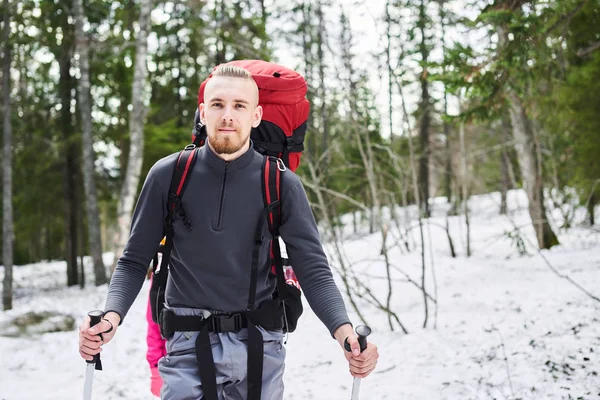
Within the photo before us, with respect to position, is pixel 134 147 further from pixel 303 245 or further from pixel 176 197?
pixel 303 245

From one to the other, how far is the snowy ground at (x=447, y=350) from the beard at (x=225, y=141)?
359cm

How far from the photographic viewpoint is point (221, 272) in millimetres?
2076

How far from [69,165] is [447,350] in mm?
15410

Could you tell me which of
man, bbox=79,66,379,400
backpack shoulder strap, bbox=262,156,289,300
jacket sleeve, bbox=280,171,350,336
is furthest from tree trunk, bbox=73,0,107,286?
jacket sleeve, bbox=280,171,350,336

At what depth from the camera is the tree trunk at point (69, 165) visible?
16875 millimetres

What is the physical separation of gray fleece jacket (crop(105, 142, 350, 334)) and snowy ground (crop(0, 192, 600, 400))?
3.20m

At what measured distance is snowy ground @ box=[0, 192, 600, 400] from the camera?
486 centimetres

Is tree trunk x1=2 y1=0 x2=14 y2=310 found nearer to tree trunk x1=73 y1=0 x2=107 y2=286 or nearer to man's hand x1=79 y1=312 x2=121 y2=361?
tree trunk x1=73 y1=0 x2=107 y2=286

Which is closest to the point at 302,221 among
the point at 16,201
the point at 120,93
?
the point at 120,93

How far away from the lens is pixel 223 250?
2.07 meters

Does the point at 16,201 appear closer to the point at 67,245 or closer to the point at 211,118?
the point at 67,245

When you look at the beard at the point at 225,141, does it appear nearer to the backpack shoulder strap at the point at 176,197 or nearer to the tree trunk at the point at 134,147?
the backpack shoulder strap at the point at 176,197

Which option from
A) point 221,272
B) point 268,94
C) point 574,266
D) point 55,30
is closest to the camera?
point 221,272

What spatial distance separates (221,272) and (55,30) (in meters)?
17.2
